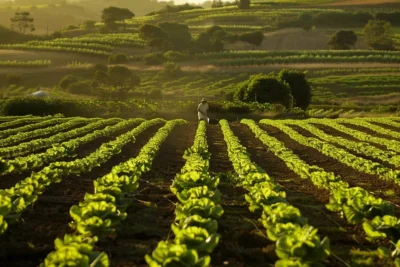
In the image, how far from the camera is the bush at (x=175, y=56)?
75.4 m

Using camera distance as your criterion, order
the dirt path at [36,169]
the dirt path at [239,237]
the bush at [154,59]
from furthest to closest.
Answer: the bush at [154,59] < the dirt path at [36,169] < the dirt path at [239,237]

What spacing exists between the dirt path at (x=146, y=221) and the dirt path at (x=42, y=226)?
784 millimetres

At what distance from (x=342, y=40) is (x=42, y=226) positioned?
266ft

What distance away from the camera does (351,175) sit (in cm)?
1363

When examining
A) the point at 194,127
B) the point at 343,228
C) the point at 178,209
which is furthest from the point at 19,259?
the point at 194,127

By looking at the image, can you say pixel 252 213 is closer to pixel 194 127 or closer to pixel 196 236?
pixel 196 236

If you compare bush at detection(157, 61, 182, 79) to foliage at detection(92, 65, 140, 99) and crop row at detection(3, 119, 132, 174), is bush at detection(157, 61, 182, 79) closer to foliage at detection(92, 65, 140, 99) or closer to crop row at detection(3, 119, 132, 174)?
foliage at detection(92, 65, 140, 99)

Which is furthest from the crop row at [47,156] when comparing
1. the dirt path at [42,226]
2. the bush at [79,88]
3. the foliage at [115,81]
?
the bush at [79,88]

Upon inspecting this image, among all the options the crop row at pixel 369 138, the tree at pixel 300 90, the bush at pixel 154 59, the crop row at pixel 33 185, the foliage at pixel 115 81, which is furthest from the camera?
the bush at pixel 154 59

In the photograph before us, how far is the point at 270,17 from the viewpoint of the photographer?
113562 millimetres

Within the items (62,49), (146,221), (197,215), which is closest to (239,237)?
(197,215)

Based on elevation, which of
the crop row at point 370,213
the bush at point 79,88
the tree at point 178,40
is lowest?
the bush at point 79,88

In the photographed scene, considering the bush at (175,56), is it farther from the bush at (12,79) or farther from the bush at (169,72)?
the bush at (12,79)

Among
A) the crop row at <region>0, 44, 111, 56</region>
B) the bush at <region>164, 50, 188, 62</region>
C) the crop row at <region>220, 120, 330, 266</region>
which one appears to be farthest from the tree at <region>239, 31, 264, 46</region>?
the crop row at <region>220, 120, 330, 266</region>
